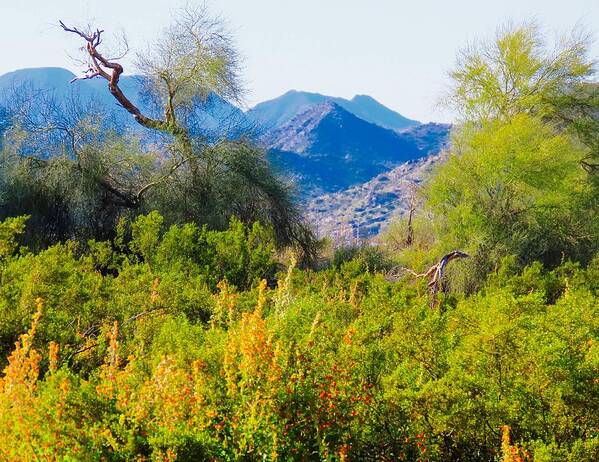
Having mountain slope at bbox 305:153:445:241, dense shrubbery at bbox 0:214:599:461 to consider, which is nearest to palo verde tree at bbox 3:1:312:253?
dense shrubbery at bbox 0:214:599:461

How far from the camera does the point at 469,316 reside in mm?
6074

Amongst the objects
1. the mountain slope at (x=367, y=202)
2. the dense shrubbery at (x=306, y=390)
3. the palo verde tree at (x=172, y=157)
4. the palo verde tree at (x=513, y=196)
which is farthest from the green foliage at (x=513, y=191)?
the mountain slope at (x=367, y=202)

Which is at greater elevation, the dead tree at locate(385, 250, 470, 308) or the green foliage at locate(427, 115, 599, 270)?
the green foliage at locate(427, 115, 599, 270)

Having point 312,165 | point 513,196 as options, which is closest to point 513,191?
point 513,196

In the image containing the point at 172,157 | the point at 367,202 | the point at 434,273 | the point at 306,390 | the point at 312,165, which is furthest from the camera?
the point at 312,165

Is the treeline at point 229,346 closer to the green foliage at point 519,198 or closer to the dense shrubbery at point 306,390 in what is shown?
the dense shrubbery at point 306,390

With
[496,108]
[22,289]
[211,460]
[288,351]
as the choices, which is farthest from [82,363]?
[496,108]

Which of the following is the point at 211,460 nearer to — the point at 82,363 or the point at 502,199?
the point at 82,363

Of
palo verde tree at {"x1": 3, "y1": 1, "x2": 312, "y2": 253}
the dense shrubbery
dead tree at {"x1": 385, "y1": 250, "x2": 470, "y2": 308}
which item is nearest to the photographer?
the dense shrubbery

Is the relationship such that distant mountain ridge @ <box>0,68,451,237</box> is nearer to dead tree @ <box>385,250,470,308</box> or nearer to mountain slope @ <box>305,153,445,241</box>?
mountain slope @ <box>305,153,445,241</box>

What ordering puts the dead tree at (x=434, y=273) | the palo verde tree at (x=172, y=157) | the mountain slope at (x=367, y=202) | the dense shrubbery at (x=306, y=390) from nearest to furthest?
the dense shrubbery at (x=306, y=390), the dead tree at (x=434, y=273), the palo verde tree at (x=172, y=157), the mountain slope at (x=367, y=202)

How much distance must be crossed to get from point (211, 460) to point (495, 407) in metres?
1.61

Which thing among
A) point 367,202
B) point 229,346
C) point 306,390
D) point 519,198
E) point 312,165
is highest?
point 312,165

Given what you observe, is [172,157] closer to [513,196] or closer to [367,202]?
[513,196]
